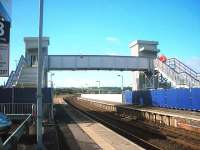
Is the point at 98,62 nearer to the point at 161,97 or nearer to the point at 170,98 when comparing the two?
the point at 161,97

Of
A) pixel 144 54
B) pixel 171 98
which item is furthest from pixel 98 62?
pixel 171 98

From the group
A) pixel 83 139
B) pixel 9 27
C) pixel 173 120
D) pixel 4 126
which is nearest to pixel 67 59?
pixel 173 120

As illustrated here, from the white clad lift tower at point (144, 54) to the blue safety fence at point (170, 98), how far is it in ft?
10.9

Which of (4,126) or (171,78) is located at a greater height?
(171,78)

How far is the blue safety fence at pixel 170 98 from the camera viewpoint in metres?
36.6

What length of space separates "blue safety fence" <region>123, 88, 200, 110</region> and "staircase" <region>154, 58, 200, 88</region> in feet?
9.72

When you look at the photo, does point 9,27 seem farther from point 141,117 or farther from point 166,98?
point 166,98

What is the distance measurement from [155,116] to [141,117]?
471 cm

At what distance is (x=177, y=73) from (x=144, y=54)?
11.7 meters

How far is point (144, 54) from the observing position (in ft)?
198

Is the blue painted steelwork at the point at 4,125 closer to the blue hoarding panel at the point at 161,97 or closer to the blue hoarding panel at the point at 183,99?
the blue hoarding panel at the point at 183,99

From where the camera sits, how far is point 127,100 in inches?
2467

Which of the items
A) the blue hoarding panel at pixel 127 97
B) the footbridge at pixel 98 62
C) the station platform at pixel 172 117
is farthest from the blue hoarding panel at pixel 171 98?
the blue hoarding panel at pixel 127 97

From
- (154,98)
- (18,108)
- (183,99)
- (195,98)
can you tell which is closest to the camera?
(18,108)
